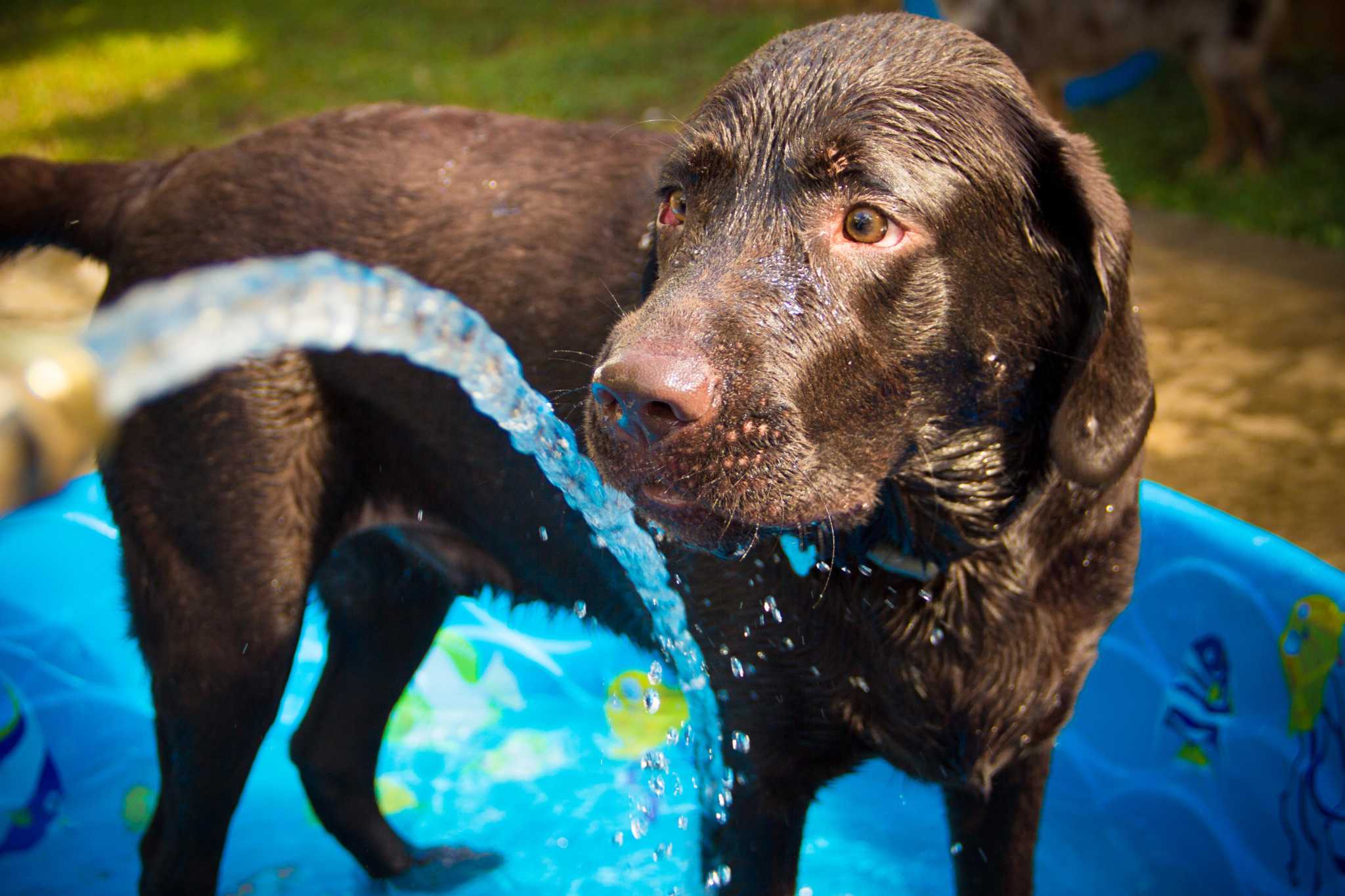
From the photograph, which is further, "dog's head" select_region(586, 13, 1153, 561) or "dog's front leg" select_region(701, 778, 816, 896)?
"dog's front leg" select_region(701, 778, 816, 896)

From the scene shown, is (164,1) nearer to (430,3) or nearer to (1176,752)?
(430,3)

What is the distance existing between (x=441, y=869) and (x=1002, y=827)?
1.42 metres

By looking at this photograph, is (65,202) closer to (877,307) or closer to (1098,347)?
(877,307)

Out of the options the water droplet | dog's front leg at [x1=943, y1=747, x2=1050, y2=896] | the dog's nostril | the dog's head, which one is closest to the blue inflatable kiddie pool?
the water droplet

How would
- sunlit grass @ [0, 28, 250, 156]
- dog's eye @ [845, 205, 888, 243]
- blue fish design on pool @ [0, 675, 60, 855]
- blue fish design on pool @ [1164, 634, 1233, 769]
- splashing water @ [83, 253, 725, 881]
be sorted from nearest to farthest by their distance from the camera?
dog's eye @ [845, 205, 888, 243] < splashing water @ [83, 253, 725, 881] < blue fish design on pool @ [1164, 634, 1233, 769] < blue fish design on pool @ [0, 675, 60, 855] < sunlit grass @ [0, 28, 250, 156]

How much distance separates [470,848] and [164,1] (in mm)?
14886

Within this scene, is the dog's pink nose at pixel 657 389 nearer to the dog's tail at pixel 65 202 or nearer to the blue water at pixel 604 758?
the blue water at pixel 604 758

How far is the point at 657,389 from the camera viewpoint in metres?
1.64

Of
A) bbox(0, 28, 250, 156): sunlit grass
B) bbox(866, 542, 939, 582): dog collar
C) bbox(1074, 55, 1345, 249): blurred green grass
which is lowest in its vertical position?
bbox(0, 28, 250, 156): sunlit grass

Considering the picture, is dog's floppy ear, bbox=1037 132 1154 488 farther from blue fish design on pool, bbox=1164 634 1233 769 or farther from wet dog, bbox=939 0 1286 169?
wet dog, bbox=939 0 1286 169

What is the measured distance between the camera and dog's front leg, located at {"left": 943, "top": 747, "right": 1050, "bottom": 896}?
224 cm

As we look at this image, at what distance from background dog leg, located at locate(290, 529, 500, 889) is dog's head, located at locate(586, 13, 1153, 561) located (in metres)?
1.09

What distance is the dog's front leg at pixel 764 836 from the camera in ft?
6.80

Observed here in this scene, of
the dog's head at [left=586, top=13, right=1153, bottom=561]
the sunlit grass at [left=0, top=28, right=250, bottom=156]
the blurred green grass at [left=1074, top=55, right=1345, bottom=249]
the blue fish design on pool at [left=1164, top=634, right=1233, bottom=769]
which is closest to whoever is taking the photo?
the dog's head at [left=586, top=13, right=1153, bottom=561]
